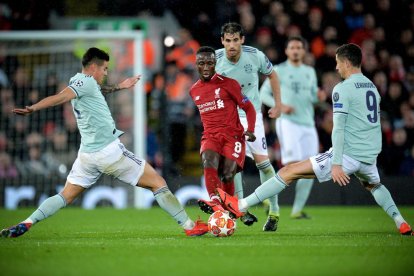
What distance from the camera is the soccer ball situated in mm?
7754

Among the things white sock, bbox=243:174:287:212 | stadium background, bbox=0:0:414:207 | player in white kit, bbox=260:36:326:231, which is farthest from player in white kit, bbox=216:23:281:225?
stadium background, bbox=0:0:414:207

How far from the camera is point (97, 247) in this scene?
6.98m

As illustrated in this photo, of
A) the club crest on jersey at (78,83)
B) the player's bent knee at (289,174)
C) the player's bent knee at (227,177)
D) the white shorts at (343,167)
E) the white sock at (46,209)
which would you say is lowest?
the white sock at (46,209)

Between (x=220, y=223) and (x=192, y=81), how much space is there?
8200 mm

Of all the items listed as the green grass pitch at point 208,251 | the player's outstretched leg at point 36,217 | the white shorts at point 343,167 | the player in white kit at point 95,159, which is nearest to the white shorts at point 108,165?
the player in white kit at point 95,159

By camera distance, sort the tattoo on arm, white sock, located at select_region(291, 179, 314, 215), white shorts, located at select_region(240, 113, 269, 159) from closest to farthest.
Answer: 1. the tattoo on arm
2. white shorts, located at select_region(240, 113, 269, 159)
3. white sock, located at select_region(291, 179, 314, 215)

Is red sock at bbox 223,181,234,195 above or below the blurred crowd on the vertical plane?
below

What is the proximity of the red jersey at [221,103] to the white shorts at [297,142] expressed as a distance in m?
3.17

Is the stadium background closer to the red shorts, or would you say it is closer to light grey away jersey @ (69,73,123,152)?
the red shorts

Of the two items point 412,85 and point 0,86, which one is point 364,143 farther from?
point 0,86

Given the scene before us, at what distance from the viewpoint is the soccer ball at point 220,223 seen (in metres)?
7.75

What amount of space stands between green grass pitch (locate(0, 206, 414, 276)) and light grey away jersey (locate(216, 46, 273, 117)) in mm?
1595

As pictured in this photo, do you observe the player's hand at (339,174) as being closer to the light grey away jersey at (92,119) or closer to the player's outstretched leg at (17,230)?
the light grey away jersey at (92,119)

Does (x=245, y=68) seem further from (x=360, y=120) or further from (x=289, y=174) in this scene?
(x=360, y=120)
